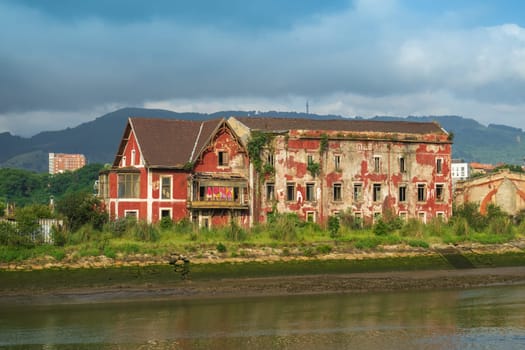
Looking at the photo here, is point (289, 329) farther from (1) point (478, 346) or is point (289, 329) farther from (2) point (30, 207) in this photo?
(2) point (30, 207)

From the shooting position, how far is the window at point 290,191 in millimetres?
67438

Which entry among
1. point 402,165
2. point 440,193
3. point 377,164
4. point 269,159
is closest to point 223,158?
point 269,159

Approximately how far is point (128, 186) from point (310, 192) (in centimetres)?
1466

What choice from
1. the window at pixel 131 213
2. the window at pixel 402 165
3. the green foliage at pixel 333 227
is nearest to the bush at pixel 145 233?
the window at pixel 131 213

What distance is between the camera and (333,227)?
2404 inches

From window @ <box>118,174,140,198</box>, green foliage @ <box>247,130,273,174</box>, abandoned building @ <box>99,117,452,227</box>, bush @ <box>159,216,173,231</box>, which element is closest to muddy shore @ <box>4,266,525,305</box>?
A: bush @ <box>159,216,173,231</box>

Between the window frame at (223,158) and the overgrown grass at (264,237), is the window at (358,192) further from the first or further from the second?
the window frame at (223,158)

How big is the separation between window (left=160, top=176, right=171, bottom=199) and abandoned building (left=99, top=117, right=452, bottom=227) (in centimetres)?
7

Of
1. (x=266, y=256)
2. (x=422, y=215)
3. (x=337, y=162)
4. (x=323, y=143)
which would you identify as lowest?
(x=266, y=256)

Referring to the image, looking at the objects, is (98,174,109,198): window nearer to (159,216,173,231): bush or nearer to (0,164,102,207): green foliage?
(159,216,173,231): bush

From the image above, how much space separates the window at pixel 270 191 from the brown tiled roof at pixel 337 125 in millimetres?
4614

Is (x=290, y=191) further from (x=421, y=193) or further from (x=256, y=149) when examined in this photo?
(x=421, y=193)

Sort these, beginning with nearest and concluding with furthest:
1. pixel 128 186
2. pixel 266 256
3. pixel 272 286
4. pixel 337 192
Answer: pixel 272 286 → pixel 266 256 → pixel 128 186 → pixel 337 192

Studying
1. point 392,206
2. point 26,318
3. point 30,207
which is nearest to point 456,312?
point 26,318
